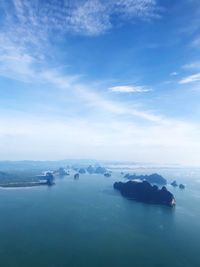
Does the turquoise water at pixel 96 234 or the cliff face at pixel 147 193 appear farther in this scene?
the cliff face at pixel 147 193

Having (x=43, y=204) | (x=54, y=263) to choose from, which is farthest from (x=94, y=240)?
(x=43, y=204)

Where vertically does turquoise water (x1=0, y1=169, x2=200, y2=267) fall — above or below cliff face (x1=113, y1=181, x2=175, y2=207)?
below

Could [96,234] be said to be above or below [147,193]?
below

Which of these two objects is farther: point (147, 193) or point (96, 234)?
point (147, 193)

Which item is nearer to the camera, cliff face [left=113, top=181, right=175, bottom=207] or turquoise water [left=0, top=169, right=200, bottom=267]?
turquoise water [left=0, top=169, right=200, bottom=267]
